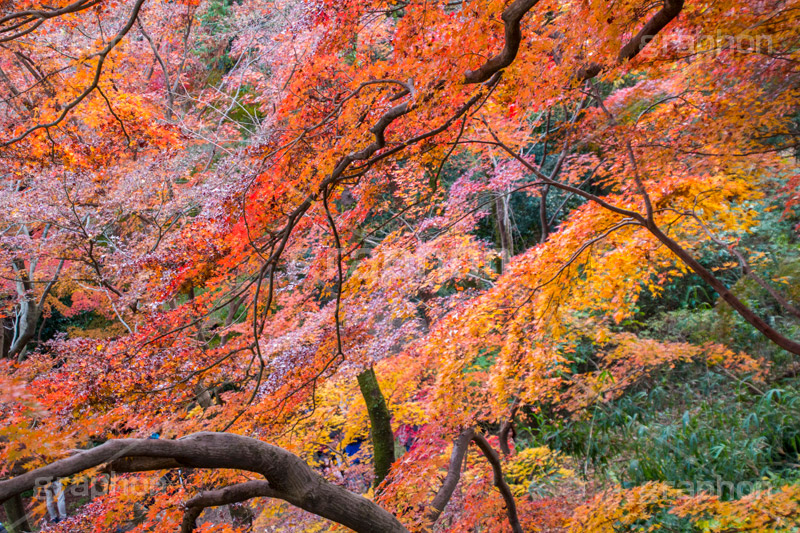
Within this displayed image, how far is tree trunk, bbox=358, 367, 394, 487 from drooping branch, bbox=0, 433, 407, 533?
10.3 feet

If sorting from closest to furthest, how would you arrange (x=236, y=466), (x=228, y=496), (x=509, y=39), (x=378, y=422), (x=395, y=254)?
(x=509, y=39)
(x=236, y=466)
(x=228, y=496)
(x=395, y=254)
(x=378, y=422)

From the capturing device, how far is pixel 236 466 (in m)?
2.14

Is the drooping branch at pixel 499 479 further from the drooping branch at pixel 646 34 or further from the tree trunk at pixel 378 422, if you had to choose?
the drooping branch at pixel 646 34

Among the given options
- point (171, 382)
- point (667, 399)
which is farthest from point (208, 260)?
point (667, 399)

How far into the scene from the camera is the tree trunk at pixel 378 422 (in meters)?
6.03

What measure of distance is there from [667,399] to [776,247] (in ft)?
8.85

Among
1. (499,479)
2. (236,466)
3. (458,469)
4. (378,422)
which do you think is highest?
(236,466)

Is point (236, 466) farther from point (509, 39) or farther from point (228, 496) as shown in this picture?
point (509, 39)

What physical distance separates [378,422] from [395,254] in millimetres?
2852

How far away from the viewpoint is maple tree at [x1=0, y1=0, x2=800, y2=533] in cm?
259

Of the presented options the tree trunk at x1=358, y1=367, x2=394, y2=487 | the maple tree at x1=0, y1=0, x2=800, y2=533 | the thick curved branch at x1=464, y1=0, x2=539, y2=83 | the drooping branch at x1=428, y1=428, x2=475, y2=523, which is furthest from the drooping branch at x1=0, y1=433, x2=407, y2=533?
the tree trunk at x1=358, y1=367, x2=394, y2=487

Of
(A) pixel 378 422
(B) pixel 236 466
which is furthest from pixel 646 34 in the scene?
(A) pixel 378 422

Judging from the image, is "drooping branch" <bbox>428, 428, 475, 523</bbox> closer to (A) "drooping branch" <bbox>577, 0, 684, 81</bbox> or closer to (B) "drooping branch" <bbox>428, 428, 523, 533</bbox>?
(B) "drooping branch" <bbox>428, 428, 523, 533</bbox>

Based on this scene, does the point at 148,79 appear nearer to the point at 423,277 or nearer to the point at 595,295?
the point at 423,277
